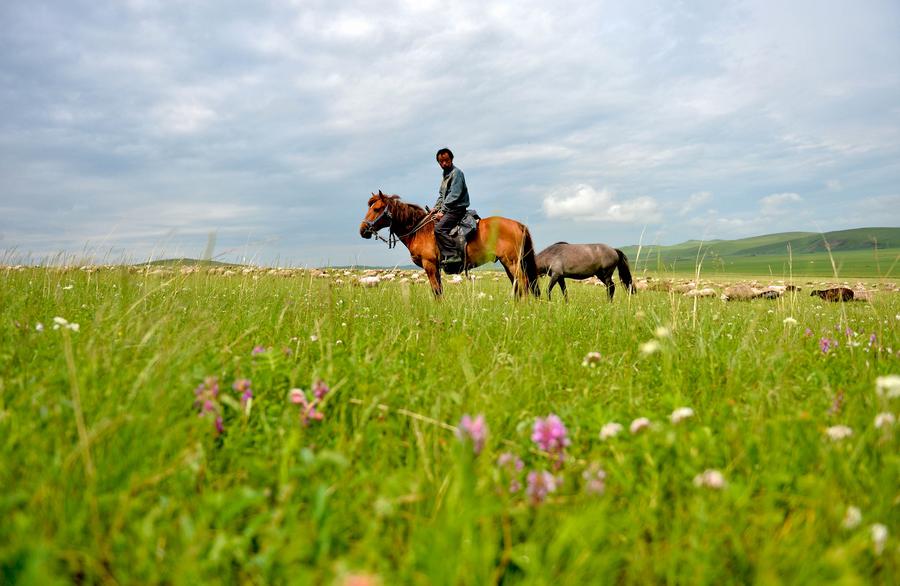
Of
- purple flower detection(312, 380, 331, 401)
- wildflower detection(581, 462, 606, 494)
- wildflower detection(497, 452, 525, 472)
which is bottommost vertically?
wildflower detection(581, 462, 606, 494)

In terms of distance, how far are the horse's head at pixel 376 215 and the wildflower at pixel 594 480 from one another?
960cm

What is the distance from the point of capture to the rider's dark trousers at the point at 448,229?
10836mm

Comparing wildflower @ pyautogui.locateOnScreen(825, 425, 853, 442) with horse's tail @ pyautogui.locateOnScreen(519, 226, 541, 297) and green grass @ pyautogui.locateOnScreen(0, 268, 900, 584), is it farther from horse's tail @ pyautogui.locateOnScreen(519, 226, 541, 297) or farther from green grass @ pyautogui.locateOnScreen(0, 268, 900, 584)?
horse's tail @ pyautogui.locateOnScreen(519, 226, 541, 297)

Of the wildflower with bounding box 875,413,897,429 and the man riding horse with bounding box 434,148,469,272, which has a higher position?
the man riding horse with bounding box 434,148,469,272

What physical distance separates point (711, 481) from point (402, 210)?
10009 millimetres

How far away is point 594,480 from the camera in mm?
1753

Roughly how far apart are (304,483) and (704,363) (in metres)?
2.85

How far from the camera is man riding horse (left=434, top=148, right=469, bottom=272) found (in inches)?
421

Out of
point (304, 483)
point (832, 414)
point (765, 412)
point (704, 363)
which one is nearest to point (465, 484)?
point (304, 483)

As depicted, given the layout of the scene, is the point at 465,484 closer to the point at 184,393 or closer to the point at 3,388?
the point at 184,393

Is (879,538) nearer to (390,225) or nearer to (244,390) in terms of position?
(244,390)

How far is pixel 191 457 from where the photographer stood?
1.68 meters

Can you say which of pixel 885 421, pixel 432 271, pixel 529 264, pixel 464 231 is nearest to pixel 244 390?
pixel 885 421

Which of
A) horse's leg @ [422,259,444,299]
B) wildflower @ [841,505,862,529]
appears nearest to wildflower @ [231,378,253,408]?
wildflower @ [841,505,862,529]
